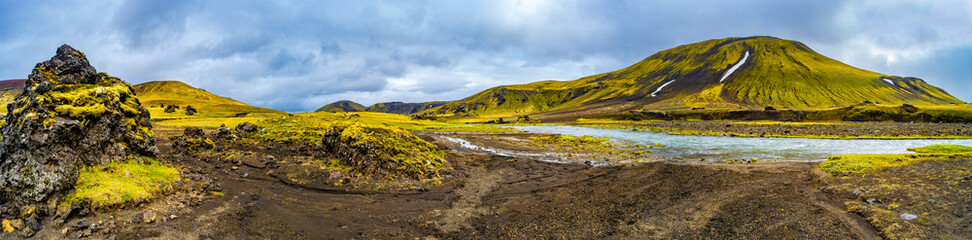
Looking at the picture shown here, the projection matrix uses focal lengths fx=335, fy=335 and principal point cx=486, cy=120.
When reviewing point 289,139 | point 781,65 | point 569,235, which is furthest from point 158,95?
point 781,65

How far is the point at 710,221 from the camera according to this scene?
41.4 feet

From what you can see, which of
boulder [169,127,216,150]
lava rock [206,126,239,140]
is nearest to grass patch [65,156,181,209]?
boulder [169,127,216,150]

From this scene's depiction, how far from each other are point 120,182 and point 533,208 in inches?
614

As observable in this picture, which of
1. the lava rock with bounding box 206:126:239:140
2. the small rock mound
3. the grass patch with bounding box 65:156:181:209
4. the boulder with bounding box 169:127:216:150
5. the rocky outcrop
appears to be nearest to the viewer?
the rocky outcrop

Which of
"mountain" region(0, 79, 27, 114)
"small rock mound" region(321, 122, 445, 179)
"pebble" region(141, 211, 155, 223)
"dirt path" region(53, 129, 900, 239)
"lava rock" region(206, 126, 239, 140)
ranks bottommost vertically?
"dirt path" region(53, 129, 900, 239)

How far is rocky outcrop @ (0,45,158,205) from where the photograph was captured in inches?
403

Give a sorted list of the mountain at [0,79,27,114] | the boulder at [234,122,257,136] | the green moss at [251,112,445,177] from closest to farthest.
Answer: the green moss at [251,112,445,177] → the boulder at [234,122,257,136] → the mountain at [0,79,27,114]

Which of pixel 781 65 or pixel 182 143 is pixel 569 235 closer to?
pixel 182 143

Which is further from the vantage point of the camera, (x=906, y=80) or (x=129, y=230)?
(x=906, y=80)

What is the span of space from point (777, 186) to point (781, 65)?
790 ft

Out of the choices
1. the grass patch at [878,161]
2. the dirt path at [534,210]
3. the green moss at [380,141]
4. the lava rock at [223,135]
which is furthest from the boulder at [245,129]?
the grass patch at [878,161]

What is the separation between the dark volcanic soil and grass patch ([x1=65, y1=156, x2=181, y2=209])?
1.95 ft

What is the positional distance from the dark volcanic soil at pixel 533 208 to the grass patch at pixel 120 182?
1.95 ft

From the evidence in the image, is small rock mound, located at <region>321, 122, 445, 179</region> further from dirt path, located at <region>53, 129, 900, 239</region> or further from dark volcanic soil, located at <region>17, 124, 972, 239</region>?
dirt path, located at <region>53, 129, 900, 239</region>
